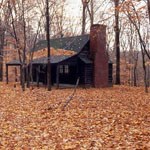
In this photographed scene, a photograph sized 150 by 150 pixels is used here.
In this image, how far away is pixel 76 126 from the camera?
40.6 feet

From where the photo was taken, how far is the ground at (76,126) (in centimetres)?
959

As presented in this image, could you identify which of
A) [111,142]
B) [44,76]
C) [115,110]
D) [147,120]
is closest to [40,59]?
[44,76]

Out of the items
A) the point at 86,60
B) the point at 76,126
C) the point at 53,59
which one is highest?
the point at 53,59

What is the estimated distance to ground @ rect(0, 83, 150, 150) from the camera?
959 cm

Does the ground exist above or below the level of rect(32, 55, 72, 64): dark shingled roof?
below

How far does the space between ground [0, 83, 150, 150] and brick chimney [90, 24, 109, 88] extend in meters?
12.8

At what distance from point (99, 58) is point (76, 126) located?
19747 mm

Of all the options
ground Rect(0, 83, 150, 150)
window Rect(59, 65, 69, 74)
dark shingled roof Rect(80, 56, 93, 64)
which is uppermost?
dark shingled roof Rect(80, 56, 93, 64)

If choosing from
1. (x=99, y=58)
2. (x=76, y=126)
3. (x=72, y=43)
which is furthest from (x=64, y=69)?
(x=76, y=126)

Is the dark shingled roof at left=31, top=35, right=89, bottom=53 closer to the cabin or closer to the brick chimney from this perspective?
the cabin

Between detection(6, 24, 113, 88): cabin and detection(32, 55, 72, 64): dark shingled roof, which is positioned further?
detection(6, 24, 113, 88): cabin

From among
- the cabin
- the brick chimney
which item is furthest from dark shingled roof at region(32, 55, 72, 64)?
the brick chimney

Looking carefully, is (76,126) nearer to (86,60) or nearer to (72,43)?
(86,60)

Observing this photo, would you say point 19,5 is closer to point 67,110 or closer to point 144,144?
point 67,110
